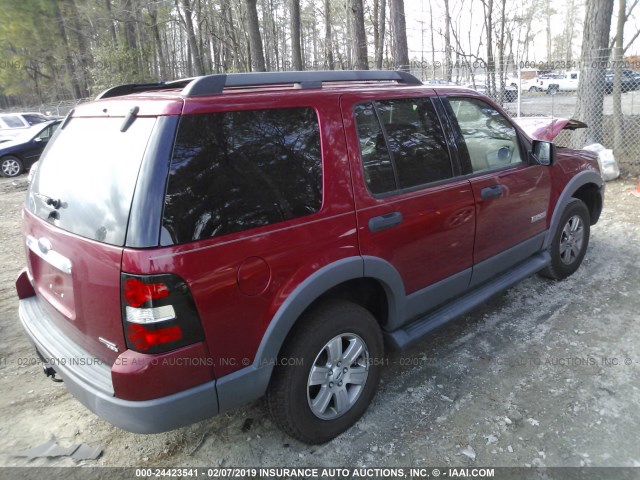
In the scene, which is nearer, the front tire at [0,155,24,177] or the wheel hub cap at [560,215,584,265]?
the wheel hub cap at [560,215,584,265]

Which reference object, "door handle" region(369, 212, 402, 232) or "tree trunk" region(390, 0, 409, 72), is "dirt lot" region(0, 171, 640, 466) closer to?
"door handle" region(369, 212, 402, 232)

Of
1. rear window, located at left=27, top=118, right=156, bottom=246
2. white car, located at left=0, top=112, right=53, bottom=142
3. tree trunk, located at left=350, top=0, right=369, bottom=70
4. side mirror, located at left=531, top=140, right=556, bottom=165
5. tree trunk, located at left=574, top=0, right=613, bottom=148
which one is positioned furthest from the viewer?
white car, located at left=0, top=112, right=53, bottom=142

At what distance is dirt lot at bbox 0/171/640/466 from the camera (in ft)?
8.28

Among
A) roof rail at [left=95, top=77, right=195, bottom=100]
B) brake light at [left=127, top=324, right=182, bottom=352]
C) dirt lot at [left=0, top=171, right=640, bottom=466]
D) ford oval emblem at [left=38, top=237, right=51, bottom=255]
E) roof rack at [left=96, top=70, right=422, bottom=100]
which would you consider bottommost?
dirt lot at [left=0, top=171, right=640, bottom=466]

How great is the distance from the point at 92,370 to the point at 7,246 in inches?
234

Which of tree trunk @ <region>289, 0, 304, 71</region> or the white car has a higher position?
tree trunk @ <region>289, 0, 304, 71</region>

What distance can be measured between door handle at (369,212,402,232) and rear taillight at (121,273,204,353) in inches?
44.1

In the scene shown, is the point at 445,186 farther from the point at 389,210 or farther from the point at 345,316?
the point at 345,316

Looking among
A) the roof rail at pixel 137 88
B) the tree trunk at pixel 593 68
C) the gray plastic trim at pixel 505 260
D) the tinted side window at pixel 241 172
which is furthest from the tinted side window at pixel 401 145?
the tree trunk at pixel 593 68

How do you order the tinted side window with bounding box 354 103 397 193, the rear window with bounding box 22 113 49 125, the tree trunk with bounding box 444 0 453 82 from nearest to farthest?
1. the tinted side window with bounding box 354 103 397 193
2. the tree trunk with bounding box 444 0 453 82
3. the rear window with bounding box 22 113 49 125

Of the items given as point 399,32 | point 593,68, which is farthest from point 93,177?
point 399,32

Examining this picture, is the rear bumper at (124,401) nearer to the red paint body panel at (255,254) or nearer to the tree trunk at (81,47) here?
the red paint body panel at (255,254)

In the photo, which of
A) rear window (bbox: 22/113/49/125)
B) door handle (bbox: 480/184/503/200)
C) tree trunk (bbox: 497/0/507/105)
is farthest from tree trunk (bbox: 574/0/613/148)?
rear window (bbox: 22/113/49/125)

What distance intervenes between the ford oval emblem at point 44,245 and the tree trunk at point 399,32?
10097 mm
